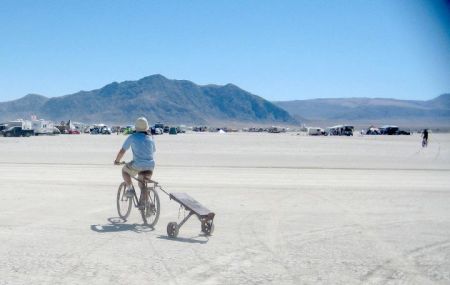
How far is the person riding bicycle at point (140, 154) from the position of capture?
9773 mm

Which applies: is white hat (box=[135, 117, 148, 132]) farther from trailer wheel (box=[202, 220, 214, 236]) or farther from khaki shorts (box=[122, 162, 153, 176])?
trailer wheel (box=[202, 220, 214, 236])

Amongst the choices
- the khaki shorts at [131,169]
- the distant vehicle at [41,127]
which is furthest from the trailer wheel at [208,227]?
the distant vehicle at [41,127]

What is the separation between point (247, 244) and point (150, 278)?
2151 millimetres

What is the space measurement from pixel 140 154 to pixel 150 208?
937 millimetres

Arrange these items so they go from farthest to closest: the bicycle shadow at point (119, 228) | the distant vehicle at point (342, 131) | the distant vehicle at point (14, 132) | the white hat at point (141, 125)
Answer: the distant vehicle at point (342, 131), the distant vehicle at point (14, 132), the white hat at point (141, 125), the bicycle shadow at point (119, 228)

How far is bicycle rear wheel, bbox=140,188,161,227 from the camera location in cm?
962

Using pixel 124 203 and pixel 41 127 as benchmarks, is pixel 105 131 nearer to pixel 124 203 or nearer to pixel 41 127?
pixel 41 127

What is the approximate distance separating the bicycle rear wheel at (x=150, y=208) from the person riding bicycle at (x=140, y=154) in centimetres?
12

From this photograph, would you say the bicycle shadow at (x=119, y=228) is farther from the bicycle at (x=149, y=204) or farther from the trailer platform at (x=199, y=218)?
the trailer platform at (x=199, y=218)

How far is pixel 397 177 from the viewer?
63.6ft

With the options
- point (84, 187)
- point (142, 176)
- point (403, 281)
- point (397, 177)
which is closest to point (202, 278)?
point (403, 281)

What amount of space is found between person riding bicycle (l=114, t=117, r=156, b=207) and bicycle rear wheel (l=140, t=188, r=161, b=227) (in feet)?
0.40

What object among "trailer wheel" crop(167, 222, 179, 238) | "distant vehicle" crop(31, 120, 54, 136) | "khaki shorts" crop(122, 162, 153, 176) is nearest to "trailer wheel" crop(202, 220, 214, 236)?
"trailer wheel" crop(167, 222, 179, 238)

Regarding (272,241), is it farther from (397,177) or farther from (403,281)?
(397,177)
